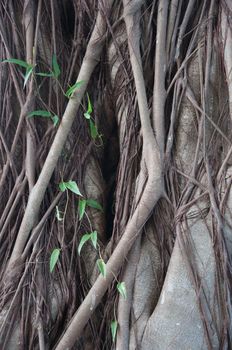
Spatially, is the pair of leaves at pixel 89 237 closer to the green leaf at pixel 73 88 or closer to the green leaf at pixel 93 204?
the green leaf at pixel 93 204

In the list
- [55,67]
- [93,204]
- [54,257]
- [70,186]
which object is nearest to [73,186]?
[70,186]

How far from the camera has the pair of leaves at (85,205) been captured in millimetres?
1533

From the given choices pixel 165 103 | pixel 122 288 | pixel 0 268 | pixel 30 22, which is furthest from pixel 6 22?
pixel 122 288

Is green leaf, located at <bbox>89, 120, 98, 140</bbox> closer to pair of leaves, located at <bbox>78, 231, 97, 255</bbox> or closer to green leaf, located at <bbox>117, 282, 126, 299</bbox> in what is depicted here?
pair of leaves, located at <bbox>78, 231, 97, 255</bbox>

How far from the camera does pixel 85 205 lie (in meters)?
1.58

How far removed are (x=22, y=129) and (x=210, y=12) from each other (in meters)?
0.74

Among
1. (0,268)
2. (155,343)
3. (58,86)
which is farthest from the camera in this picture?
(58,86)

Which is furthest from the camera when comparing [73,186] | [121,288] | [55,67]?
[55,67]

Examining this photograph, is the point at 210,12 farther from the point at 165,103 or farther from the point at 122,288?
the point at 122,288

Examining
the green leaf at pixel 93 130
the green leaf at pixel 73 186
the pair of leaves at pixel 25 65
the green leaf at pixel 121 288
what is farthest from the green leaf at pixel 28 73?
the green leaf at pixel 121 288

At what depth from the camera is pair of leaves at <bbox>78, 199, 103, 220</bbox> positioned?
60.4 inches

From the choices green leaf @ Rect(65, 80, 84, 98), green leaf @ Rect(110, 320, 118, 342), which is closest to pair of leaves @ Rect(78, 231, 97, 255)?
green leaf @ Rect(110, 320, 118, 342)

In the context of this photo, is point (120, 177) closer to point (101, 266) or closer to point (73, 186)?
point (73, 186)

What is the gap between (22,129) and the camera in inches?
65.6
